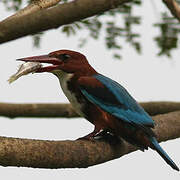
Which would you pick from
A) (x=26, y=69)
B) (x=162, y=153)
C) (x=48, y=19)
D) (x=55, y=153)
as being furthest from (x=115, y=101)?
(x=55, y=153)

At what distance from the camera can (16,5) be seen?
6.11 m

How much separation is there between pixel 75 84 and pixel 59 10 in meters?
0.87

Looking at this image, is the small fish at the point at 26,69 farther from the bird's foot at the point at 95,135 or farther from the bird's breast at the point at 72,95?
the bird's foot at the point at 95,135

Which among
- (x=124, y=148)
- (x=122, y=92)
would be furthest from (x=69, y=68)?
(x=124, y=148)

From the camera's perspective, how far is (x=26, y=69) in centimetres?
493

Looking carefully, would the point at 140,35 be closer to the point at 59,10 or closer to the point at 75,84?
the point at 75,84

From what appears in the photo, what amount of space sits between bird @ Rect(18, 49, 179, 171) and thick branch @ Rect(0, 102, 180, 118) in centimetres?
140

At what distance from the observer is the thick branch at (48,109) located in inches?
253

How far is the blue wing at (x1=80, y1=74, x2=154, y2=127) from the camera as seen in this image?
5.08m

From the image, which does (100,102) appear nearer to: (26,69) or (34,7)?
(26,69)

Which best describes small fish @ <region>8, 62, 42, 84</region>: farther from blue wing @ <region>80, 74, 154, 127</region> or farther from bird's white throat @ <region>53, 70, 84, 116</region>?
blue wing @ <region>80, 74, 154, 127</region>

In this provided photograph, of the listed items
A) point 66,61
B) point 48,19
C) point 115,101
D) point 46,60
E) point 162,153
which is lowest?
point 162,153

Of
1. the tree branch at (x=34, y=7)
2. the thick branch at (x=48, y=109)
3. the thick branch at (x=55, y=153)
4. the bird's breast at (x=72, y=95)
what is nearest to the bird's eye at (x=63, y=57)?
the bird's breast at (x=72, y=95)

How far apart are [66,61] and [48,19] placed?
833mm
